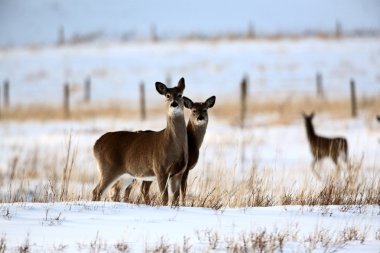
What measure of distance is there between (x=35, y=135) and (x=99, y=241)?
1841cm

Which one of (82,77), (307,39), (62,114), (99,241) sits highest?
(307,39)

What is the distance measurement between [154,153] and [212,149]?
433 inches

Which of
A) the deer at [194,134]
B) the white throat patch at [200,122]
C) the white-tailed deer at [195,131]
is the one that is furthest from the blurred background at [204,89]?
the white throat patch at [200,122]

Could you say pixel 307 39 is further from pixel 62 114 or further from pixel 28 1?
pixel 28 1

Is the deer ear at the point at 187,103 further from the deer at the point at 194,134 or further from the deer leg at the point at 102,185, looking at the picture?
the deer leg at the point at 102,185

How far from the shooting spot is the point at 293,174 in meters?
16.1

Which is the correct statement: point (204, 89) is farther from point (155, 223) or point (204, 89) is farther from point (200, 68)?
point (155, 223)

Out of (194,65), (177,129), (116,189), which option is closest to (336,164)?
(116,189)

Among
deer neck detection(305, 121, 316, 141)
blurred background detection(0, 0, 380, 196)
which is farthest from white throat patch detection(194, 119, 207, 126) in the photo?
deer neck detection(305, 121, 316, 141)

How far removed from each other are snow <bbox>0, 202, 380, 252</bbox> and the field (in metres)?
0.02

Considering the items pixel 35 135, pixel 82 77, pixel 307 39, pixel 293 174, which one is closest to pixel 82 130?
pixel 35 135

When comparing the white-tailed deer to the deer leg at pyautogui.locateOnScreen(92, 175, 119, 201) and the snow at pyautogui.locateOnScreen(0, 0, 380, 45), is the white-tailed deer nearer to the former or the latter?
the deer leg at pyautogui.locateOnScreen(92, 175, 119, 201)

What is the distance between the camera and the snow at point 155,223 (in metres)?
6.85

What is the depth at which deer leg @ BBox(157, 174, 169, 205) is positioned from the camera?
9.16 meters
